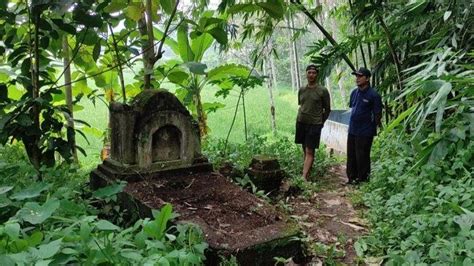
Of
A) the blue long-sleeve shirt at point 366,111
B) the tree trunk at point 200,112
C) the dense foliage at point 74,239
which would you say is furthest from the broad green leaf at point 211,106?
the dense foliage at point 74,239

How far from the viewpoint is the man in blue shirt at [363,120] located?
4.81 m

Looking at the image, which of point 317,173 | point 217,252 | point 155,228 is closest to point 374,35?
point 317,173

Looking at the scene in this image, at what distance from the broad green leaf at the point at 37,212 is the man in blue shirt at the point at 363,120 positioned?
3754mm

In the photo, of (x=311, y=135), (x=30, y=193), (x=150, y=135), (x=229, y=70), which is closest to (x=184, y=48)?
(x=229, y=70)

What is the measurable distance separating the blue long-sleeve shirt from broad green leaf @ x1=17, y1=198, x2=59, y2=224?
3749 millimetres

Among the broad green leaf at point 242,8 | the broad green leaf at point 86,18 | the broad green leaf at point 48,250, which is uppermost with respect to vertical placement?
the broad green leaf at point 242,8

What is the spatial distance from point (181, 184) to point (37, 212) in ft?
6.75

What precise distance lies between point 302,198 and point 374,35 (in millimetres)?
2318

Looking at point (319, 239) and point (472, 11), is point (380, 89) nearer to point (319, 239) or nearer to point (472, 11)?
point (472, 11)

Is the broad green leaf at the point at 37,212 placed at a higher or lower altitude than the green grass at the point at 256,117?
higher

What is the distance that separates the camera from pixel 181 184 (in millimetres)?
3936

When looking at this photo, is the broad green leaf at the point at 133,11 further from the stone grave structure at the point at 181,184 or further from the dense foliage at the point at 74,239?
the dense foliage at the point at 74,239

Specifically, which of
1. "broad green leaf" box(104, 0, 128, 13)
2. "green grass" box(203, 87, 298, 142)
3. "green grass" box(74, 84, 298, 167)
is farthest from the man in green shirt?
"green grass" box(203, 87, 298, 142)

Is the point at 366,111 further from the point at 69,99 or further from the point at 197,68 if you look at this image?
the point at 69,99
